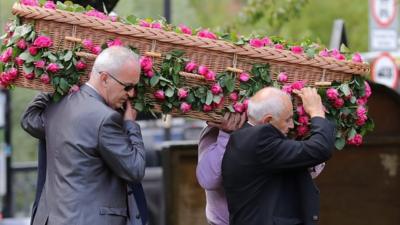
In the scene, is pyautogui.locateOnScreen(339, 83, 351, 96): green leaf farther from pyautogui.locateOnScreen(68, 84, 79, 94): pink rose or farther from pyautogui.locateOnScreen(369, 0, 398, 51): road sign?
pyautogui.locateOnScreen(369, 0, 398, 51): road sign

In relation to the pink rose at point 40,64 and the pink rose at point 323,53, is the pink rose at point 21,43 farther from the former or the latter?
the pink rose at point 323,53

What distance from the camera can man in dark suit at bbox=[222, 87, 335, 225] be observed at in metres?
4.75

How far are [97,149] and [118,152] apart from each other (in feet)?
0.40

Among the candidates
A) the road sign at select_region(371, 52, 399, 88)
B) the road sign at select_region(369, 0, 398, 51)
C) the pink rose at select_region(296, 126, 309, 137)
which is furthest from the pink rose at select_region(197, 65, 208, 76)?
the road sign at select_region(371, 52, 399, 88)

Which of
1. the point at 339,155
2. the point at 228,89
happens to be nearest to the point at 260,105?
the point at 228,89

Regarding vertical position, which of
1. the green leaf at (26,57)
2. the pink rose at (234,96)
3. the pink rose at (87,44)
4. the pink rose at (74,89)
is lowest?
the pink rose at (74,89)

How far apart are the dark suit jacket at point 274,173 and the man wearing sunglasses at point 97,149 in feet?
1.70

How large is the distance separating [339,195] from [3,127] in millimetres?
4772

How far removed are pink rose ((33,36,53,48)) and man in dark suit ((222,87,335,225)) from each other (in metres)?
1.05

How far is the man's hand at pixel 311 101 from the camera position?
4902 mm

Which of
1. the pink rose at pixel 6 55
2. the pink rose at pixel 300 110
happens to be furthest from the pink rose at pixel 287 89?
the pink rose at pixel 6 55

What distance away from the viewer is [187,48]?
4887 millimetres

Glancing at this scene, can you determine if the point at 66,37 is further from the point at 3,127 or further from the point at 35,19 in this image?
the point at 3,127

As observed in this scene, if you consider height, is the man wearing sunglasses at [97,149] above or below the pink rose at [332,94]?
below
